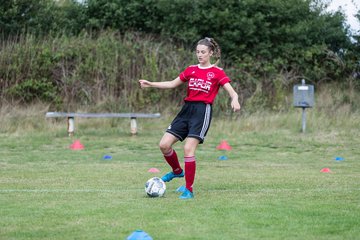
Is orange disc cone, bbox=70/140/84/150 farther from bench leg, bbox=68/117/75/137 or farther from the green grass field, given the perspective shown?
bench leg, bbox=68/117/75/137

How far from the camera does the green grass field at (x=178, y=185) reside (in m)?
6.16

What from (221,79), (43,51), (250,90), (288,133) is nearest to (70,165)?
(221,79)

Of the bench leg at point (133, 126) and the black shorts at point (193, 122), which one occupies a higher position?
the black shorts at point (193, 122)

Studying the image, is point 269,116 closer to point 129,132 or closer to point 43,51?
point 129,132

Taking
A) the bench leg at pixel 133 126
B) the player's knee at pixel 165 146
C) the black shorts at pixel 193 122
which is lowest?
the bench leg at pixel 133 126

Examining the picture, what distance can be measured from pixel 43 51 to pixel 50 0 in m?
4.41

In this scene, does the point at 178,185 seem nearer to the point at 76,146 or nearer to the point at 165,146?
the point at 165,146

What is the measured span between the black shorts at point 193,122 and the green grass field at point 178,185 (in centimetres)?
76

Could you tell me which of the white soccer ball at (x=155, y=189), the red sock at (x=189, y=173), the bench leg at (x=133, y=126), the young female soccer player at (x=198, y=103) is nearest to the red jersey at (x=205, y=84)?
the young female soccer player at (x=198, y=103)

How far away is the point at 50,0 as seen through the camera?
2534cm

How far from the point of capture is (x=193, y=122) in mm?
8406

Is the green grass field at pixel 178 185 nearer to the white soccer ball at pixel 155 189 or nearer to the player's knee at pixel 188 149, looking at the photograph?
the white soccer ball at pixel 155 189

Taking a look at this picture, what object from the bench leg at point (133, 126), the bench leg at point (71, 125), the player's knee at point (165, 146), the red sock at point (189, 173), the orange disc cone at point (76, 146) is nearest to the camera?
the red sock at point (189, 173)

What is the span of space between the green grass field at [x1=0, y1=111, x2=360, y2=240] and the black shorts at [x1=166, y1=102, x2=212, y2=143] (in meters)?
0.76
